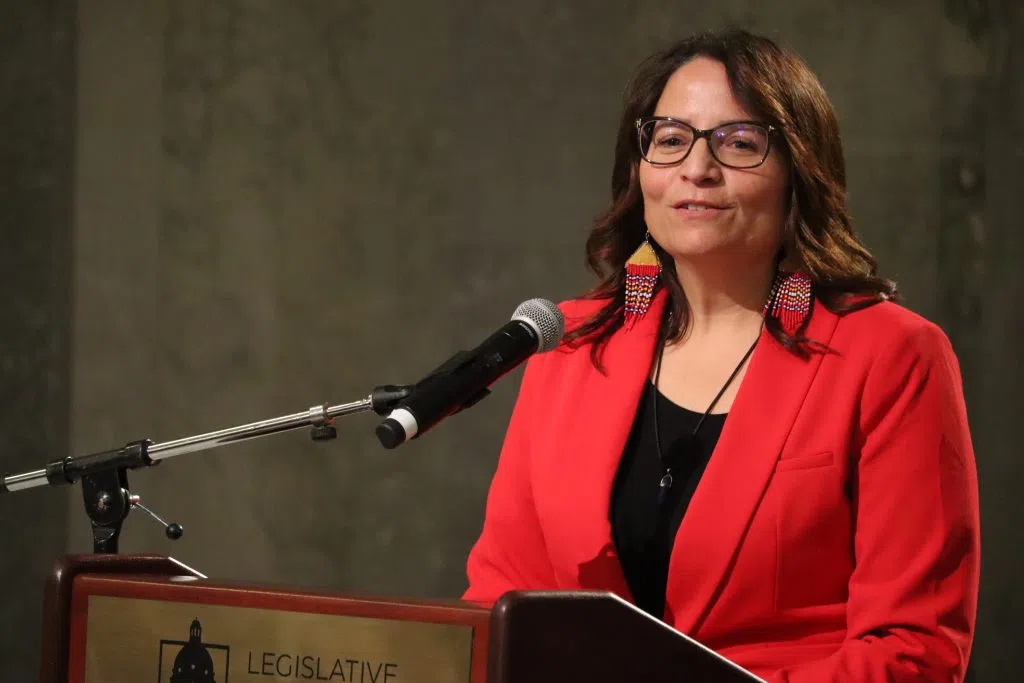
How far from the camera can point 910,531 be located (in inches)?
64.2

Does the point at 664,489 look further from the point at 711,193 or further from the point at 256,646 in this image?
the point at 256,646

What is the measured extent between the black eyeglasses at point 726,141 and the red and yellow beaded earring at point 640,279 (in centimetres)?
22

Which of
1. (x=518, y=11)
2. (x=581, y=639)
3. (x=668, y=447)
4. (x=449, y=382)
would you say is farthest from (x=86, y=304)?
(x=581, y=639)

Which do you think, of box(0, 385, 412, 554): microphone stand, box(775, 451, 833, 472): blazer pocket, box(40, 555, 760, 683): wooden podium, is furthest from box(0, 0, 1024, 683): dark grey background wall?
box(40, 555, 760, 683): wooden podium

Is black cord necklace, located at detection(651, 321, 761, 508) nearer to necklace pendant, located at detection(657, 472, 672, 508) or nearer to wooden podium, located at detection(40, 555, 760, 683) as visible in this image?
necklace pendant, located at detection(657, 472, 672, 508)

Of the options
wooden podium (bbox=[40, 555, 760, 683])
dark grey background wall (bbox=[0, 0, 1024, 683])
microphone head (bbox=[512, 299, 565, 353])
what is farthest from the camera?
dark grey background wall (bbox=[0, 0, 1024, 683])

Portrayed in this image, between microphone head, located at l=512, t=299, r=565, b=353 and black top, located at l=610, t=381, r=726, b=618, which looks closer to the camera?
microphone head, located at l=512, t=299, r=565, b=353

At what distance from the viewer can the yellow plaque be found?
1163 mm

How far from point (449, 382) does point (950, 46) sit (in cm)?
202

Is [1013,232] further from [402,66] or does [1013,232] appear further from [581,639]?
[581,639]

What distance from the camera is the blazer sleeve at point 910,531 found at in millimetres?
1580

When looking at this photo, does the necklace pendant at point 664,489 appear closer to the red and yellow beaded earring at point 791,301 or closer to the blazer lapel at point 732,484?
the blazer lapel at point 732,484

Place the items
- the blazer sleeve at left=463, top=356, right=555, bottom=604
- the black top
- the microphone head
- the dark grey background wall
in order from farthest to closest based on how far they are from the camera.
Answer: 1. the dark grey background wall
2. the blazer sleeve at left=463, top=356, right=555, bottom=604
3. the black top
4. the microphone head

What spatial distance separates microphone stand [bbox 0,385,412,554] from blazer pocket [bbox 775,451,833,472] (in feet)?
1.96
